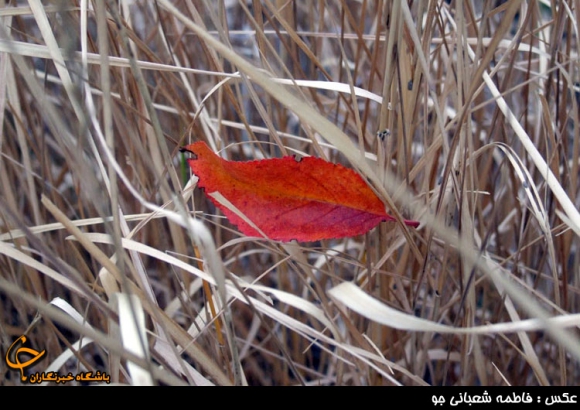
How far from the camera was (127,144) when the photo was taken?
598 mm

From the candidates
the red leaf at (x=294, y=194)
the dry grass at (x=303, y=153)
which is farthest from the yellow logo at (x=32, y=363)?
the red leaf at (x=294, y=194)

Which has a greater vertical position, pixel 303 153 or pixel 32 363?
pixel 303 153

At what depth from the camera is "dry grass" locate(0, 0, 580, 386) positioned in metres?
0.30

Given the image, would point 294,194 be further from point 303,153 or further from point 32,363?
point 32,363

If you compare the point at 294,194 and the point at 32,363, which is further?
the point at 32,363

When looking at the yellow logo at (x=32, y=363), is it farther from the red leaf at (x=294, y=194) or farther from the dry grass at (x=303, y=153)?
the red leaf at (x=294, y=194)

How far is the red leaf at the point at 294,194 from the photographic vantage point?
41cm

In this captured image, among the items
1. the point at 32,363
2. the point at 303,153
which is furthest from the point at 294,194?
the point at 32,363

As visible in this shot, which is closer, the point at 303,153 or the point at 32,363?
the point at 303,153

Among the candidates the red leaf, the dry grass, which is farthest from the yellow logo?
the red leaf

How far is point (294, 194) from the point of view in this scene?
0.42m

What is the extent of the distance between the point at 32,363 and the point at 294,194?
401mm

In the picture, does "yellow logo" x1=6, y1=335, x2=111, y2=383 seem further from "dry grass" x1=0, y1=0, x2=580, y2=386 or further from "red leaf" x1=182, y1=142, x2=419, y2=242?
"red leaf" x1=182, y1=142, x2=419, y2=242
